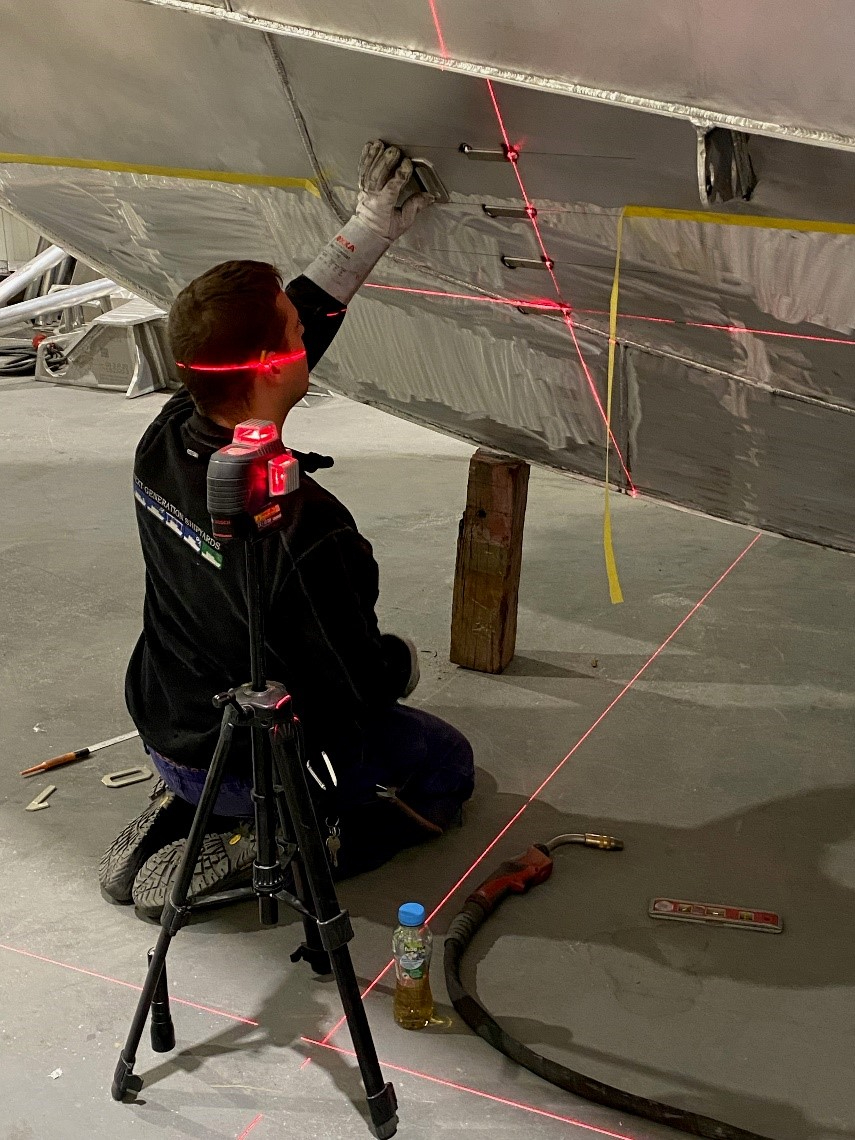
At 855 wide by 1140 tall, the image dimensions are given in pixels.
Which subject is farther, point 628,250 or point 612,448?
point 612,448

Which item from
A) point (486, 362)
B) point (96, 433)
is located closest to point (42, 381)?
point (96, 433)

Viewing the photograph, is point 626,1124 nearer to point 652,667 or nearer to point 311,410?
point 652,667

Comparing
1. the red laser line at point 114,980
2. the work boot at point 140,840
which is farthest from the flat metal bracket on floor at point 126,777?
the red laser line at point 114,980

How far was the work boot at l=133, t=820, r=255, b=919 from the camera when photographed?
2.56 meters

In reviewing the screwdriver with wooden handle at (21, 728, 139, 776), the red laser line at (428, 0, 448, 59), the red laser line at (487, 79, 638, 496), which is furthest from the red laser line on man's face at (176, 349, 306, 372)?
the screwdriver with wooden handle at (21, 728, 139, 776)

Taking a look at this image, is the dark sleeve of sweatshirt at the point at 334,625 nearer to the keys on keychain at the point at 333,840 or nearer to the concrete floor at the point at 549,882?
the keys on keychain at the point at 333,840

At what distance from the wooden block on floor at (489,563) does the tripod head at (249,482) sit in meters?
1.69

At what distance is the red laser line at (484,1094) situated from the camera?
2.02 m

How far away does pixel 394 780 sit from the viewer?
9.12 feet

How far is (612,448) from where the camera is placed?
324cm

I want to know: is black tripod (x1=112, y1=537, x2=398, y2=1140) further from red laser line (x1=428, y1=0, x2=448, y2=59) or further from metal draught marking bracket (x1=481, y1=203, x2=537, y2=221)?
metal draught marking bracket (x1=481, y1=203, x2=537, y2=221)

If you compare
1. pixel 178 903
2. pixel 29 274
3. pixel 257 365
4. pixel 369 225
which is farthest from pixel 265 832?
pixel 29 274

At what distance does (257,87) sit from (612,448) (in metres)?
1.31

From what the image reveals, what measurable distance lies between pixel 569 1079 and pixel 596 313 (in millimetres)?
1582
